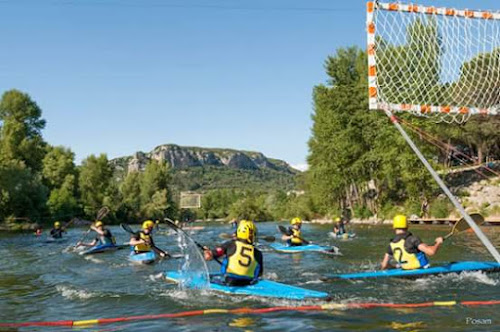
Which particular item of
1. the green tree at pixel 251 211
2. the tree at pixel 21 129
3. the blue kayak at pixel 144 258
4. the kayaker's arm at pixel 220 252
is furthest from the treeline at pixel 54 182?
the kayaker's arm at pixel 220 252

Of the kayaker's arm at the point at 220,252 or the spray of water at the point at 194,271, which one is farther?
the spray of water at the point at 194,271

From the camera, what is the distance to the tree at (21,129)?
57250 mm

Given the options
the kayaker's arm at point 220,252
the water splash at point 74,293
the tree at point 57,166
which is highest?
the tree at point 57,166

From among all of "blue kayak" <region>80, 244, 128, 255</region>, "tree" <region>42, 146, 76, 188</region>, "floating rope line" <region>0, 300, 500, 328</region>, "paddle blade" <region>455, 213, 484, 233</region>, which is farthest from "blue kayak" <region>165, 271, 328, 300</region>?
"tree" <region>42, 146, 76, 188</region>

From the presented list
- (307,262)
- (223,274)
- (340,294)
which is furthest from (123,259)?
(340,294)

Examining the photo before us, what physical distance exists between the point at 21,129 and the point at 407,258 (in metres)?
56.7

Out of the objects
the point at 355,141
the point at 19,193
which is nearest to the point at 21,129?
the point at 19,193

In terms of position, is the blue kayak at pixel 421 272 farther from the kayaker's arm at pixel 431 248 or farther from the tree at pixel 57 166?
the tree at pixel 57 166

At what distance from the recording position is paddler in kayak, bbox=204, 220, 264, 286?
32.5ft

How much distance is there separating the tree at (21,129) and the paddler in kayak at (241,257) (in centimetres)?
5295

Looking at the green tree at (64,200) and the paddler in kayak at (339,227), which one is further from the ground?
the green tree at (64,200)

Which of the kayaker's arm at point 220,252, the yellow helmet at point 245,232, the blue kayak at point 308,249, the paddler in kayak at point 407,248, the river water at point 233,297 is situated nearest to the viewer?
the river water at point 233,297

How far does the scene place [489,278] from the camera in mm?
11492

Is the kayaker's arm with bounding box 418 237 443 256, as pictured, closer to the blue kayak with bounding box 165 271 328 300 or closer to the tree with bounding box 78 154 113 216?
the blue kayak with bounding box 165 271 328 300
